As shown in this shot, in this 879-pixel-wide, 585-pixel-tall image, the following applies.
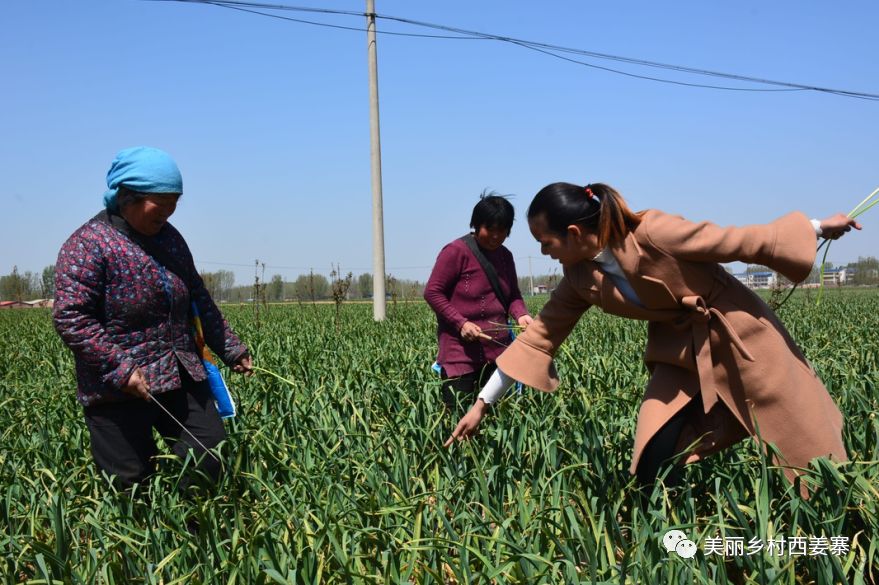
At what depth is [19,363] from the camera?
7.82 meters

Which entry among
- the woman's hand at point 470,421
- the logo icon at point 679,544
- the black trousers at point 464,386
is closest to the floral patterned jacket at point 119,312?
the woman's hand at point 470,421

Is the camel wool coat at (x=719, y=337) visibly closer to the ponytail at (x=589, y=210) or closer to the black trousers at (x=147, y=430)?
the ponytail at (x=589, y=210)

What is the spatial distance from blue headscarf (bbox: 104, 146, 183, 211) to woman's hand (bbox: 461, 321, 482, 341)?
1.65m

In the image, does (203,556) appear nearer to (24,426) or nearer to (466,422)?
(466,422)

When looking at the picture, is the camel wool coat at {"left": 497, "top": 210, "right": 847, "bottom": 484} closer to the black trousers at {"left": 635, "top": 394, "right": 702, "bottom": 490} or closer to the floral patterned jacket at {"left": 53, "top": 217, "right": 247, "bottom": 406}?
the black trousers at {"left": 635, "top": 394, "right": 702, "bottom": 490}

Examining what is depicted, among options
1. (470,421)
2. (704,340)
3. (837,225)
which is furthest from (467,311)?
(837,225)

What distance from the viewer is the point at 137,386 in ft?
8.99

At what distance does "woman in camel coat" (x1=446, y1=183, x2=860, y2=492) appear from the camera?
7.50 feet

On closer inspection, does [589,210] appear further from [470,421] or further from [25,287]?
[25,287]

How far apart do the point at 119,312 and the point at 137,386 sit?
0.28 metres

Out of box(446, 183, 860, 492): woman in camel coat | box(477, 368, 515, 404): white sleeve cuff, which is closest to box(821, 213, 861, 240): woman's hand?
box(446, 183, 860, 492): woman in camel coat

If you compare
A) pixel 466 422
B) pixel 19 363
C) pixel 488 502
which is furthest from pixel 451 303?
pixel 19 363

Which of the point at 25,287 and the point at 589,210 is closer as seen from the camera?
the point at 589,210

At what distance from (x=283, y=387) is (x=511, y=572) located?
2.65m
